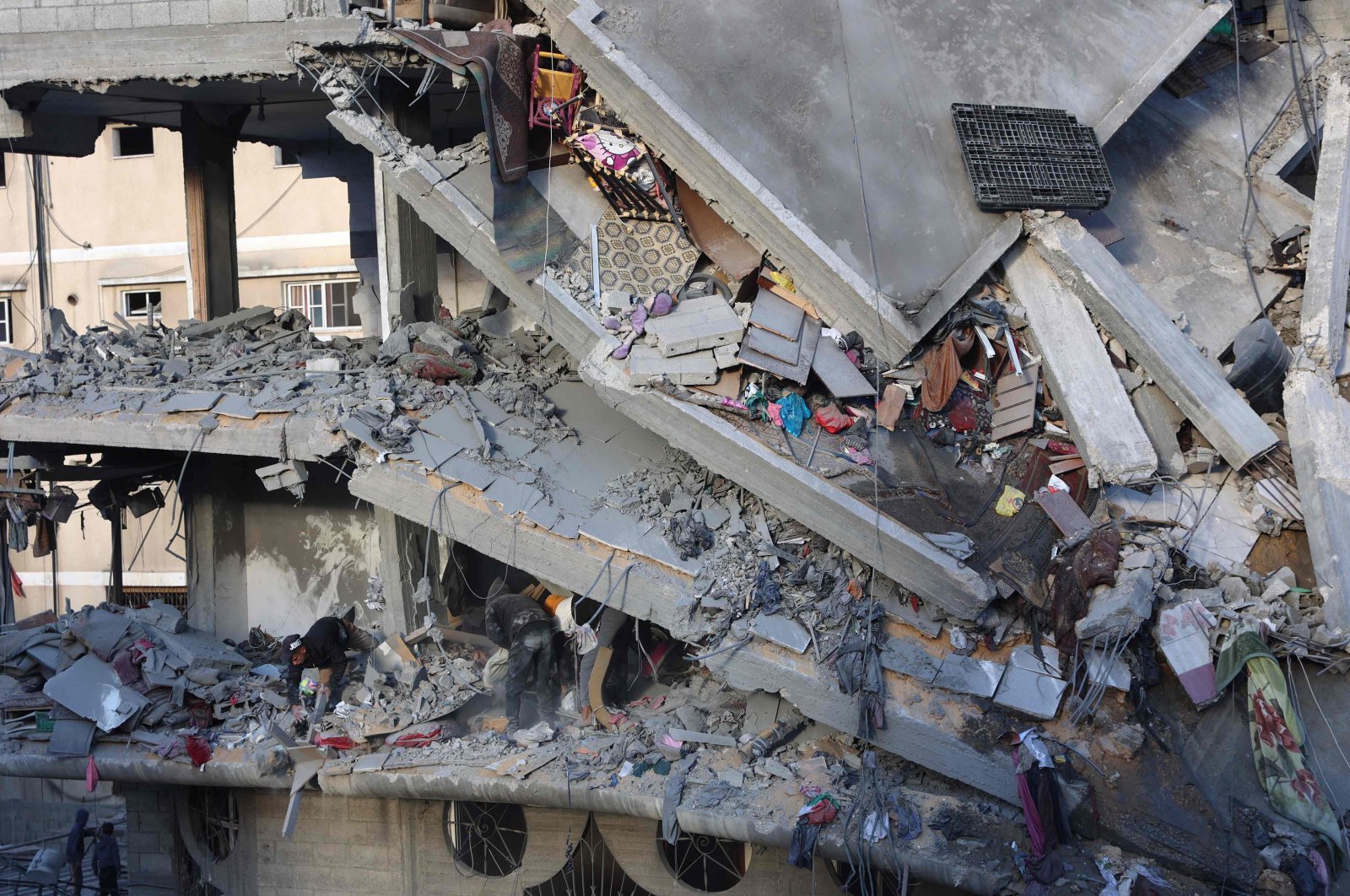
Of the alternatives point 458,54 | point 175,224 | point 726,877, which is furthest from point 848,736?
point 175,224

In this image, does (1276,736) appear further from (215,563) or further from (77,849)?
(77,849)

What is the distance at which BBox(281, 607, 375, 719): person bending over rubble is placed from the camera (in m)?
12.0

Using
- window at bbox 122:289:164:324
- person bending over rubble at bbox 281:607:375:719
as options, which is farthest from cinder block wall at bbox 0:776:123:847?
window at bbox 122:289:164:324

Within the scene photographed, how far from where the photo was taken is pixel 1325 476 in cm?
975

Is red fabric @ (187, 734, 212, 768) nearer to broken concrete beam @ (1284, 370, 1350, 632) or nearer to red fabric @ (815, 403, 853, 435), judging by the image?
red fabric @ (815, 403, 853, 435)

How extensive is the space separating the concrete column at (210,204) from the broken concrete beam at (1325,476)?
12.5 metres

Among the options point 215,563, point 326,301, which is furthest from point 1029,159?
point 326,301

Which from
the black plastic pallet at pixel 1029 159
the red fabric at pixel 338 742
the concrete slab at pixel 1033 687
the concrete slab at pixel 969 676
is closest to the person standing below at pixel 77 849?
the red fabric at pixel 338 742

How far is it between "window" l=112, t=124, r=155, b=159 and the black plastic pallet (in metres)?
20.6

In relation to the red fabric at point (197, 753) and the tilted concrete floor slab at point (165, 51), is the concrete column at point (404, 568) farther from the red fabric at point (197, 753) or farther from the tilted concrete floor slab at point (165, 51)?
the tilted concrete floor slab at point (165, 51)

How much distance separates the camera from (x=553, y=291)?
1091 cm

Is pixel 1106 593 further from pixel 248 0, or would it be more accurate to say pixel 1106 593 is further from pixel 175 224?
pixel 175 224

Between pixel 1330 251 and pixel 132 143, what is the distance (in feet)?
77.9

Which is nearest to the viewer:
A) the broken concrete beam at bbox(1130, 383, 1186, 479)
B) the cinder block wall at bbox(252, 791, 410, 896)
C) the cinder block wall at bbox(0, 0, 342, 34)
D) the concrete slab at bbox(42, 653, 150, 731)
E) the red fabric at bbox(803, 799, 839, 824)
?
the red fabric at bbox(803, 799, 839, 824)
